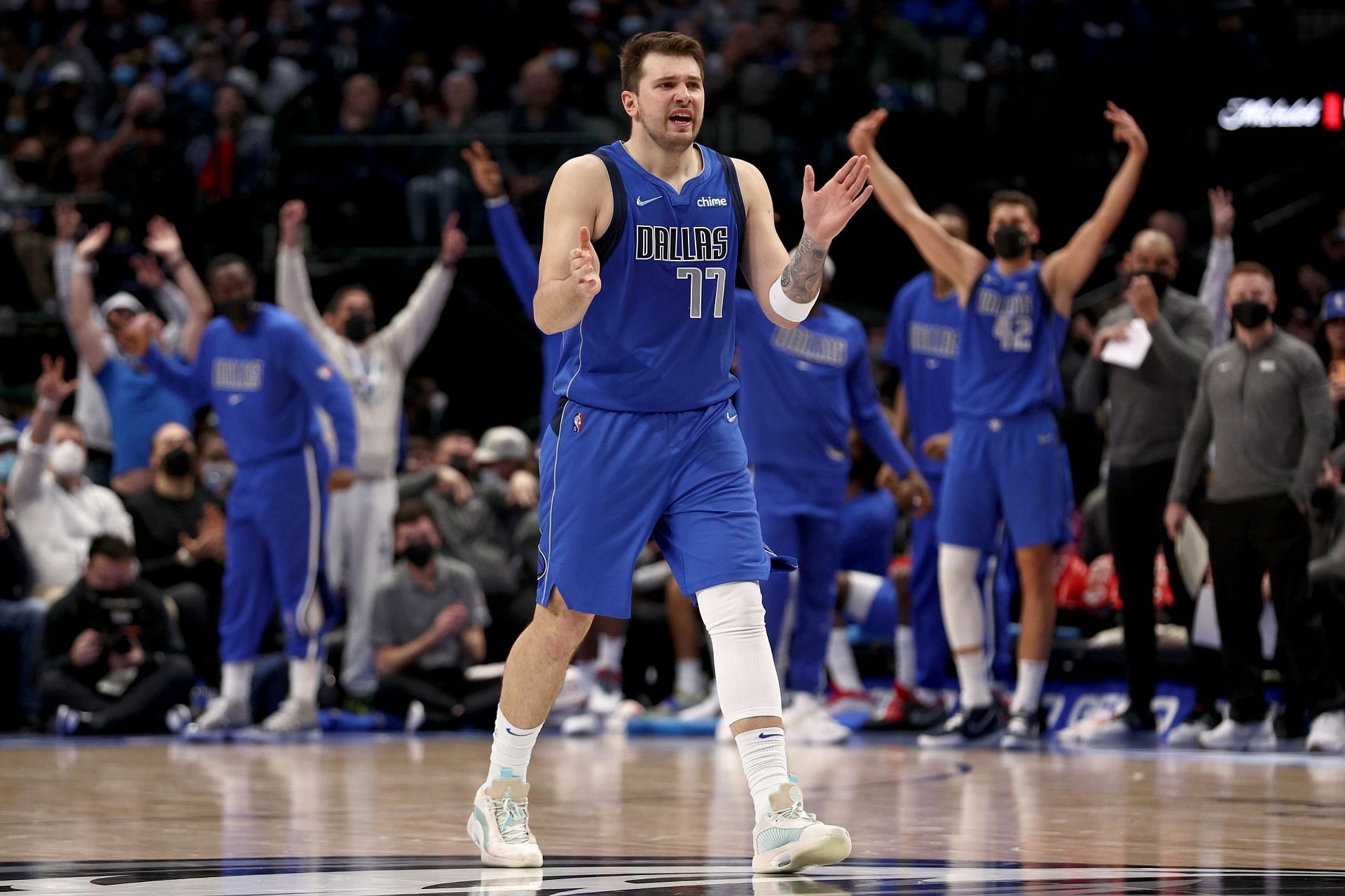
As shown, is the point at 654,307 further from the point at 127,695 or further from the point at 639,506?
the point at 127,695

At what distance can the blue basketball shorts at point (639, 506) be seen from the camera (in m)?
4.57

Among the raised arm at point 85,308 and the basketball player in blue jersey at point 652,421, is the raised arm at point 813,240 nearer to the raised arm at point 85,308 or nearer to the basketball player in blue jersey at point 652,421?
the basketball player in blue jersey at point 652,421

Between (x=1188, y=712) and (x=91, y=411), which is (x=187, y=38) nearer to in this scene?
(x=91, y=411)

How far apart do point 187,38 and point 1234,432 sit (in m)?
11.6

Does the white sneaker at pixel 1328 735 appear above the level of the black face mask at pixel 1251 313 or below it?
below

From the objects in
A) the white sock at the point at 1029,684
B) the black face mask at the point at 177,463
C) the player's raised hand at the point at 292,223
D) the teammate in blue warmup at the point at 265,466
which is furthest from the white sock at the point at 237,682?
the white sock at the point at 1029,684

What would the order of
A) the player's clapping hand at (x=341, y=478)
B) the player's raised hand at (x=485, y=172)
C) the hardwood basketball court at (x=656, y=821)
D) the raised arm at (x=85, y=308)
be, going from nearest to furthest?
the hardwood basketball court at (x=656, y=821) → the player's raised hand at (x=485, y=172) → the player's clapping hand at (x=341, y=478) → the raised arm at (x=85, y=308)

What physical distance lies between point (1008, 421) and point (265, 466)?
12.5 ft

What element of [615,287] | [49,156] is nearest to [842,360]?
[615,287]

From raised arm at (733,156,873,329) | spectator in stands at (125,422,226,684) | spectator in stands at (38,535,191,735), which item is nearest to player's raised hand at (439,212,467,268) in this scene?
spectator in stands at (125,422,226,684)

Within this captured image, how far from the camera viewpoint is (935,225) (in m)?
8.73

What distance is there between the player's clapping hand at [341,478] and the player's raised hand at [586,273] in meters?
5.61

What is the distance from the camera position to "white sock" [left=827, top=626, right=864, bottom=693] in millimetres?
10445

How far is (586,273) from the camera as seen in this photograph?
4293mm
